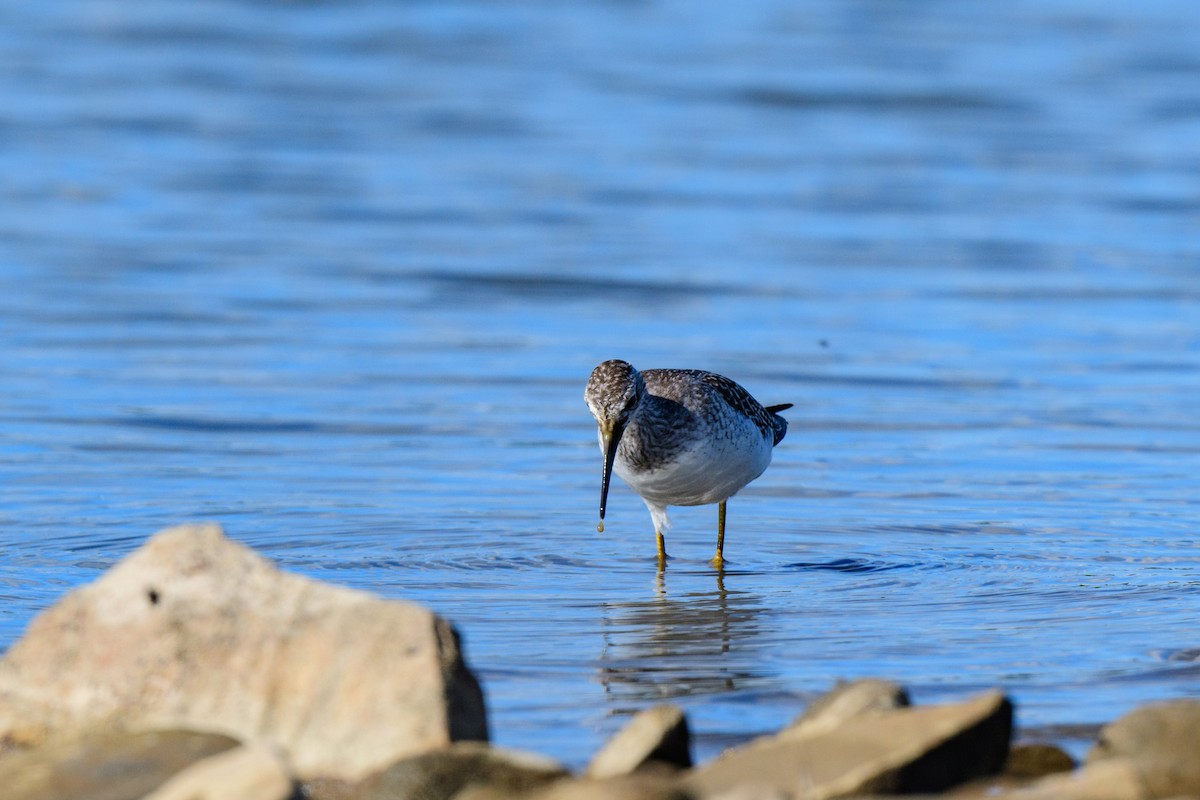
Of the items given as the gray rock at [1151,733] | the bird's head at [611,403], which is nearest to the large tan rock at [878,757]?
the gray rock at [1151,733]

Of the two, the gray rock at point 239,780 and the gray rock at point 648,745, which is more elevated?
the gray rock at point 239,780

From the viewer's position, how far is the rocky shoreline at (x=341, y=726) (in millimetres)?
5004

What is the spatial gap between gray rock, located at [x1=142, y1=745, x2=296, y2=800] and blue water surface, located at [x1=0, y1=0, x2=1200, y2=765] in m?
1.39

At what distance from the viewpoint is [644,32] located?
101ft

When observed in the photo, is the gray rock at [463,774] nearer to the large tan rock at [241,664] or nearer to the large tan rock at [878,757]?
the large tan rock at [241,664]

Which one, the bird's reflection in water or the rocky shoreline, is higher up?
the rocky shoreline

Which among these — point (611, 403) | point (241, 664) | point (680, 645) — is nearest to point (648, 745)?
point (241, 664)

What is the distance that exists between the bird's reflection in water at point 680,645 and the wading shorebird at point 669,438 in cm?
48

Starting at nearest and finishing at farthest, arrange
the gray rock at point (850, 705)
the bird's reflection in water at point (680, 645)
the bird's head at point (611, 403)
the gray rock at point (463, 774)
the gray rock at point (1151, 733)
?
the gray rock at point (463, 774)
the gray rock at point (1151, 733)
the gray rock at point (850, 705)
the bird's reflection in water at point (680, 645)
the bird's head at point (611, 403)

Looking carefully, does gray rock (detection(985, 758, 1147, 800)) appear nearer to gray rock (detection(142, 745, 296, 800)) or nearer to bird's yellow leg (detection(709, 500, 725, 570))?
gray rock (detection(142, 745, 296, 800))

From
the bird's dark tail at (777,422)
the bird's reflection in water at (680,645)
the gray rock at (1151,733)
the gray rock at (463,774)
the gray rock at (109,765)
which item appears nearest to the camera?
the gray rock at (463,774)

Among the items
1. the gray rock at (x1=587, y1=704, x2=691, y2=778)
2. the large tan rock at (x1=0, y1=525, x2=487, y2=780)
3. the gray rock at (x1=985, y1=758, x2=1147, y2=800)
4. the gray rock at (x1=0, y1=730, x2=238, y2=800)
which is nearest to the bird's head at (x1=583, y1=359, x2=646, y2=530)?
the large tan rock at (x1=0, y1=525, x2=487, y2=780)

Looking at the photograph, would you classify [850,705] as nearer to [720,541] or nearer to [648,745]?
[648,745]

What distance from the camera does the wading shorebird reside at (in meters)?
8.62
